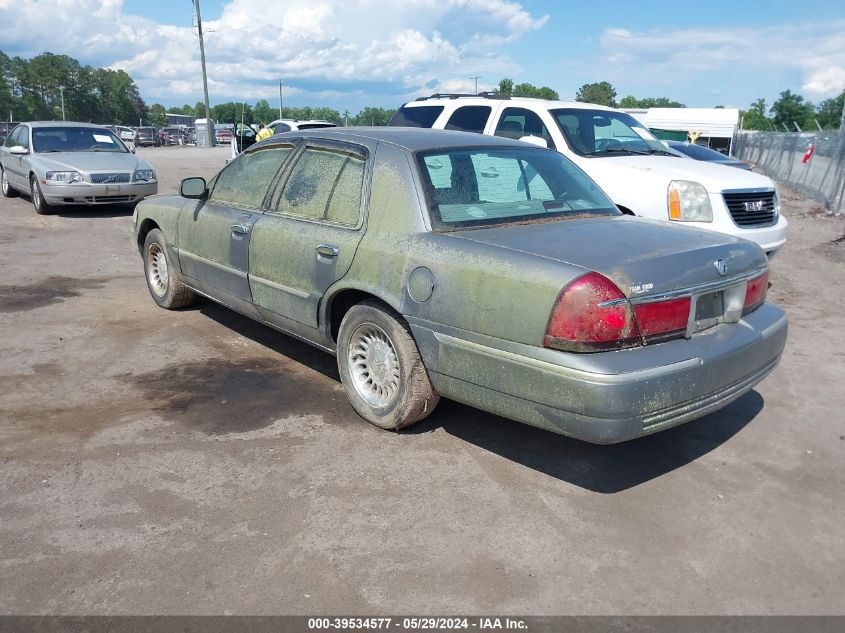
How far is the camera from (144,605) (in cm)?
261

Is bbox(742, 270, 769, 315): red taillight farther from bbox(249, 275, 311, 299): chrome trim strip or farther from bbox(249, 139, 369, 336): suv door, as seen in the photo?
bbox(249, 275, 311, 299): chrome trim strip

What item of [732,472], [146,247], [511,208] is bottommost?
[732,472]

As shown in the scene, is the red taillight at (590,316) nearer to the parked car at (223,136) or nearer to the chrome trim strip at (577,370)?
the chrome trim strip at (577,370)

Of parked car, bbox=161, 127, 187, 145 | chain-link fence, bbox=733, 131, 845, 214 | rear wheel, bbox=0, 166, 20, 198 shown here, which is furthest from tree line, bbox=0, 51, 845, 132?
rear wheel, bbox=0, 166, 20, 198

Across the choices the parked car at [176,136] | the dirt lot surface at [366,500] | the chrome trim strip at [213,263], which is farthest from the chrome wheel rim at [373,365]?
the parked car at [176,136]

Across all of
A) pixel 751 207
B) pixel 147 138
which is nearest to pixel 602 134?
pixel 751 207

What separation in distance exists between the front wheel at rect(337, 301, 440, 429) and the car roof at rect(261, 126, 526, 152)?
101 cm

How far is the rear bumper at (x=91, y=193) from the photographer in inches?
456

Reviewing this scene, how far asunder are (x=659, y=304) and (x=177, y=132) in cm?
7204

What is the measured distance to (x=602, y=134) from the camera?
26.4ft

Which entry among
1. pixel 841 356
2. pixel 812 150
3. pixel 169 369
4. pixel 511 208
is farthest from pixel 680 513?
pixel 812 150

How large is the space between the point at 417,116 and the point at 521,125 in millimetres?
1508

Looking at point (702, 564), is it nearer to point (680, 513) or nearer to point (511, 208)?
point (680, 513)

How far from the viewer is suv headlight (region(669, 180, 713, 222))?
6.71 metres
